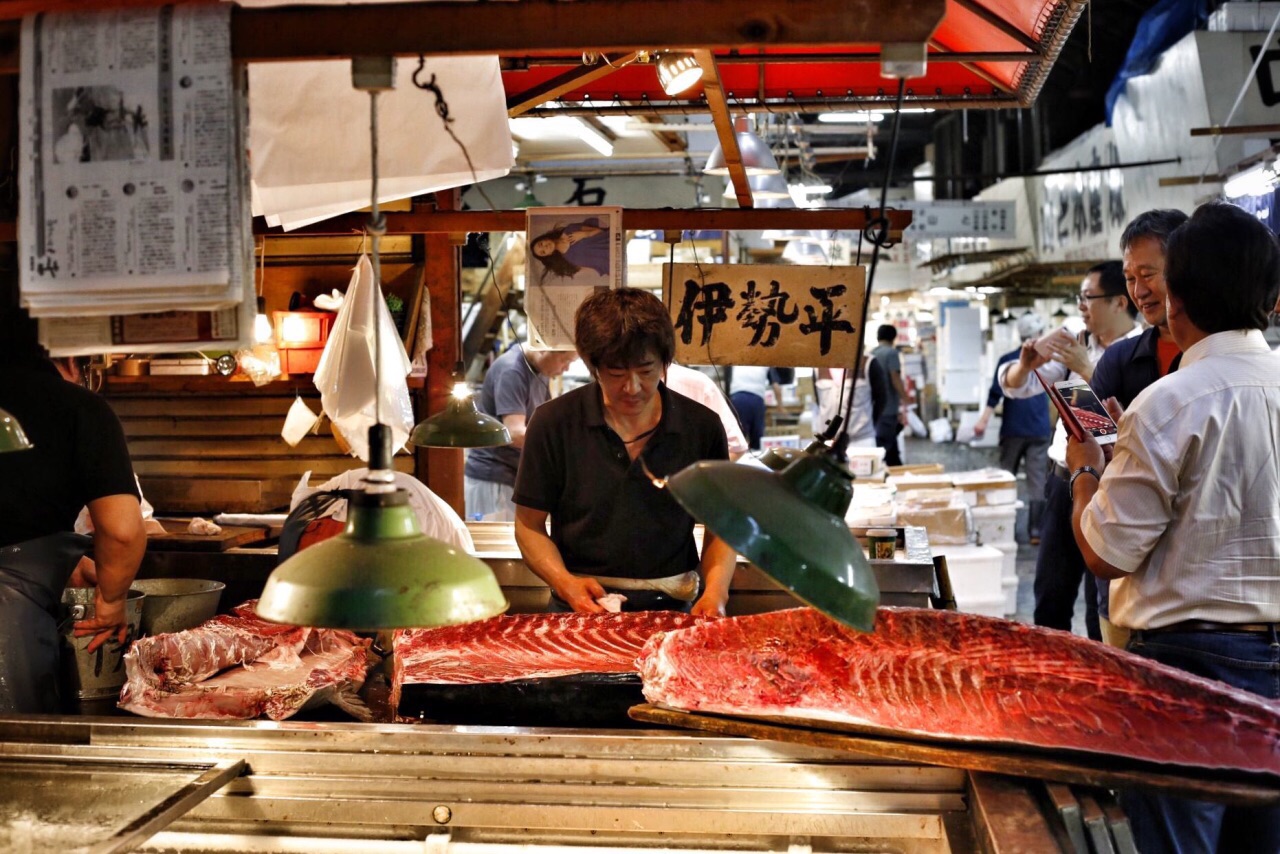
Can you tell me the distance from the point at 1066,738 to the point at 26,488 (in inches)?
159

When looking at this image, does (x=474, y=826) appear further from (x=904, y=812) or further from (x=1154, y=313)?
(x=1154, y=313)

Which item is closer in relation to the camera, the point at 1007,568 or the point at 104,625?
the point at 104,625

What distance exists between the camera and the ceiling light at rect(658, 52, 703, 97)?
5.46m

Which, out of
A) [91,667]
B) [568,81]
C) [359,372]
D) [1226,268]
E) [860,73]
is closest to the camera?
[1226,268]

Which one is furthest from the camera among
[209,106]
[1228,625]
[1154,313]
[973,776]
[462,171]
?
[1154,313]

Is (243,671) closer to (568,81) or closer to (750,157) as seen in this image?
(568,81)

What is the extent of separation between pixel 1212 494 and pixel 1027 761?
134 cm

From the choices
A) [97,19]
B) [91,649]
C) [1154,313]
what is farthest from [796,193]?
[97,19]

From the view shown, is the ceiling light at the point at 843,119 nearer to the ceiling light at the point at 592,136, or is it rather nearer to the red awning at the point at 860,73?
the ceiling light at the point at 592,136

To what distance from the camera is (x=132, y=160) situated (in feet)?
8.08

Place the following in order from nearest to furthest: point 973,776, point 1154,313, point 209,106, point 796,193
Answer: point 209,106 < point 973,776 < point 1154,313 < point 796,193

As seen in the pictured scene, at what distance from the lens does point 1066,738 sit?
114 inches

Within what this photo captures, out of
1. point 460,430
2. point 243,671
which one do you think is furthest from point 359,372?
point 243,671

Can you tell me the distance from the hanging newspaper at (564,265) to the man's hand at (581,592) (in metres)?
1.41
